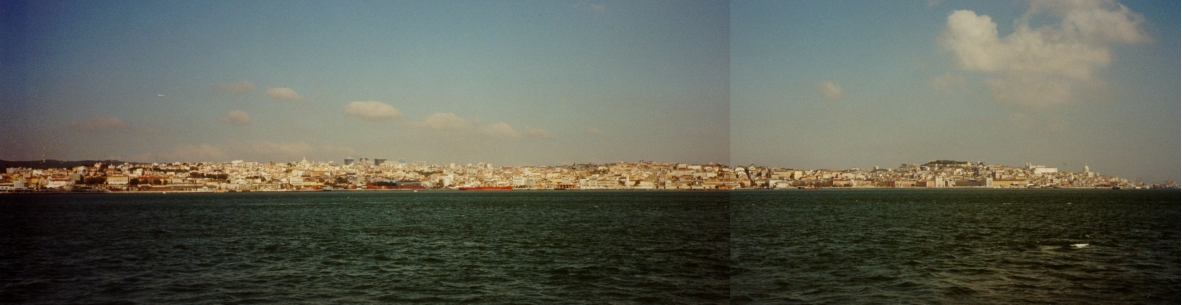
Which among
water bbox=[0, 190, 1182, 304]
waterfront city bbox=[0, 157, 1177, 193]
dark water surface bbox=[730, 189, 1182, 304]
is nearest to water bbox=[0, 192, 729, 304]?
water bbox=[0, 190, 1182, 304]

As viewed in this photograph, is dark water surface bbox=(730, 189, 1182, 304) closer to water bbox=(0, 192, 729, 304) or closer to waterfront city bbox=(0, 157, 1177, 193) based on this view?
water bbox=(0, 192, 729, 304)

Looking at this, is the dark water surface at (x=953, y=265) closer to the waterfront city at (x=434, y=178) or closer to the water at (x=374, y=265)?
the water at (x=374, y=265)

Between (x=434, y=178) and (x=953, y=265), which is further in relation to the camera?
(x=434, y=178)

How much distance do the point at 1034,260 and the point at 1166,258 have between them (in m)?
3.08

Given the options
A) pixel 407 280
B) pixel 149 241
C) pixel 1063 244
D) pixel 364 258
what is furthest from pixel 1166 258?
pixel 149 241

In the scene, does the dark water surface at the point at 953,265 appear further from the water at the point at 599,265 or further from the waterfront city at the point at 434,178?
the waterfront city at the point at 434,178

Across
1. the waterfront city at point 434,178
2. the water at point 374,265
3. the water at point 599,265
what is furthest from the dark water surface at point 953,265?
the waterfront city at point 434,178

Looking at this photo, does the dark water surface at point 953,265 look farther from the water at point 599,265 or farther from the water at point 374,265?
the water at point 374,265

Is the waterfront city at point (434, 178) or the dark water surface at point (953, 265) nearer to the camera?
the dark water surface at point (953, 265)

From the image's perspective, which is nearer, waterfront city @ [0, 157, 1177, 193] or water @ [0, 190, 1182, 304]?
water @ [0, 190, 1182, 304]

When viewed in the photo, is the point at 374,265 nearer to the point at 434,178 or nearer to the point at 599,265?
the point at 599,265

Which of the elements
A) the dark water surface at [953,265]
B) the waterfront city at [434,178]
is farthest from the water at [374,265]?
the waterfront city at [434,178]

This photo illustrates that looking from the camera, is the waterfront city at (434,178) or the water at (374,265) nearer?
the water at (374,265)

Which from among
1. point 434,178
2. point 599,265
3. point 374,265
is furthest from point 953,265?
point 434,178
